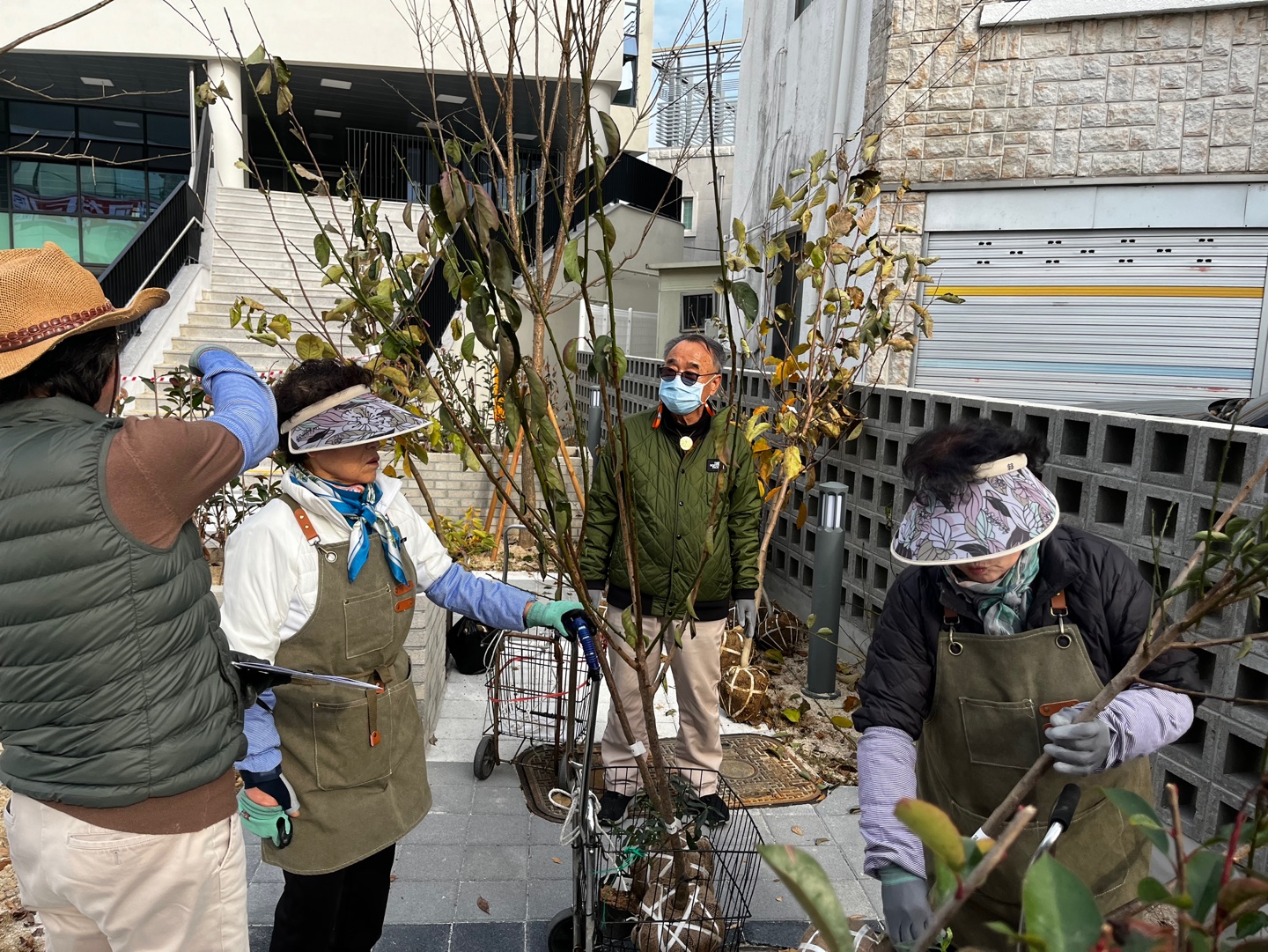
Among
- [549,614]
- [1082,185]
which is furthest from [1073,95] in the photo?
[549,614]

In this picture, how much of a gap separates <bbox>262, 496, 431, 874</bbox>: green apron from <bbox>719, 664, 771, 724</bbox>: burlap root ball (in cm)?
279

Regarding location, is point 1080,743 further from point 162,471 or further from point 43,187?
point 43,187

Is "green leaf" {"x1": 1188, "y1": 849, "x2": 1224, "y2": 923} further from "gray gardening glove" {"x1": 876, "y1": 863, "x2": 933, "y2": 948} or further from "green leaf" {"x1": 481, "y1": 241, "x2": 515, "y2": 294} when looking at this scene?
"gray gardening glove" {"x1": 876, "y1": 863, "x2": 933, "y2": 948}

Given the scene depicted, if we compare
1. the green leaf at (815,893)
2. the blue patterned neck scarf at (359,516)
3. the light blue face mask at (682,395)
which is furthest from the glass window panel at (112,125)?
the green leaf at (815,893)

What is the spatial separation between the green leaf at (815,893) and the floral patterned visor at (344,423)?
1.92 meters

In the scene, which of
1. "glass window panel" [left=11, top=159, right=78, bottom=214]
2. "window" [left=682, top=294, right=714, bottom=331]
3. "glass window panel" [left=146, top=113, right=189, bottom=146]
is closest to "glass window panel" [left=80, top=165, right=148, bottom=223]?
"glass window panel" [left=11, top=159, right=78, bottom=214]

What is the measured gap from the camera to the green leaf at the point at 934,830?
536mm

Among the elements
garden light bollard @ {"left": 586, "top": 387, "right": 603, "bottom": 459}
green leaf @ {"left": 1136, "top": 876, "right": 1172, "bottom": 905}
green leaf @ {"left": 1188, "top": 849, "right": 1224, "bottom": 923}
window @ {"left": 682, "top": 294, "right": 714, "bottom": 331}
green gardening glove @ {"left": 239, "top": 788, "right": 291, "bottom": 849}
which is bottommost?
green gardening glove @ {"left": 239, "top": 788, "right": 291, "bottom": 849}

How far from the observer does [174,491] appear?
183 cm

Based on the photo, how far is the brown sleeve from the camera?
5.79 feet

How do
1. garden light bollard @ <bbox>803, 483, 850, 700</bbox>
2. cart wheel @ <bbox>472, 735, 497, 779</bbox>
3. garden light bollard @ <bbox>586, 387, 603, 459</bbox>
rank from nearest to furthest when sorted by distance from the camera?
cart wheel @ <bbox>472, 735, 497, 779</bbox>, garden light bollard @ <bbox>803, 483, 850, 700</bbox>, garden light bollard @ <bbox>586, 387, 603, 459</bbox>

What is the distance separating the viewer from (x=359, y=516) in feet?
8.07

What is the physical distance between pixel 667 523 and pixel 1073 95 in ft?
17.8

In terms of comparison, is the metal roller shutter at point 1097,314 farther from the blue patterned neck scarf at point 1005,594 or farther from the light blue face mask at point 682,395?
the blue patterned neck scarf at point 1005,594
